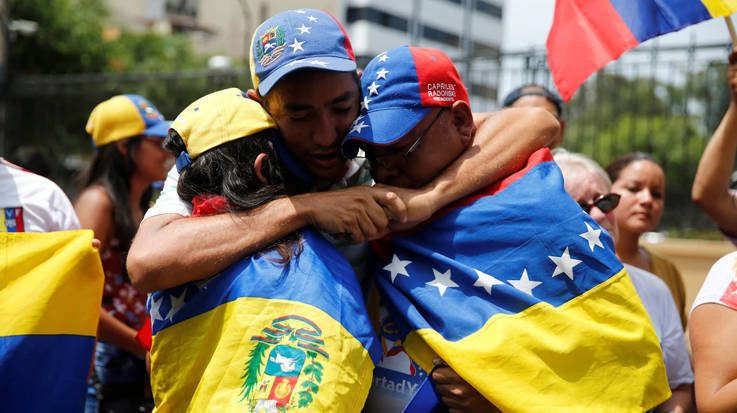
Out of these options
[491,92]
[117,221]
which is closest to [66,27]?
[491,92]

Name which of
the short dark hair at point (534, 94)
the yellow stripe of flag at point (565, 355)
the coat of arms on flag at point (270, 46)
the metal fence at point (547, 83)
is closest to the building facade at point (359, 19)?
the metal fence at point (547, 83)

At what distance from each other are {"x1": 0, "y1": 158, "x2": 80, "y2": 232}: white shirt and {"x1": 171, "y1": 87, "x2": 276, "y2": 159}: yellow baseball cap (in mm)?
777

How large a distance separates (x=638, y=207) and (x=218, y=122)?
257 cm

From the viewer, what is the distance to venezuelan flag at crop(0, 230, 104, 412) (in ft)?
7.76

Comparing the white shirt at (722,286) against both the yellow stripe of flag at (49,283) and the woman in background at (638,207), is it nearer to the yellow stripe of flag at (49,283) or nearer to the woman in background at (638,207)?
the woman in background at (638,207)

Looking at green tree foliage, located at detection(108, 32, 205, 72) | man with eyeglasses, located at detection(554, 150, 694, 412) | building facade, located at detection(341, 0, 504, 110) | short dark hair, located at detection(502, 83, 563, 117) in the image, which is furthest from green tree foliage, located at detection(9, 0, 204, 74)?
building facade, located at detection(341, 0, 504, 110)

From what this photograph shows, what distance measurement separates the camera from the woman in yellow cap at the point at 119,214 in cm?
360

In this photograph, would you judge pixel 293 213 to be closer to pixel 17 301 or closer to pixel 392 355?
pixel 392 355

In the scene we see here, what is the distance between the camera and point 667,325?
3.23 meters

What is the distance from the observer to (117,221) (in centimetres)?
378

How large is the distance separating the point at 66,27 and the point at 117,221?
59.7 feet

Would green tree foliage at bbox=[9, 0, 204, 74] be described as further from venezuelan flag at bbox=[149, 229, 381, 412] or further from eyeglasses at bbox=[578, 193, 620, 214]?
venezuelan flag at bbox=[149, 229, 381, 412]

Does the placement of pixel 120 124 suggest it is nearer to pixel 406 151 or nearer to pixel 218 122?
pixel 218 122

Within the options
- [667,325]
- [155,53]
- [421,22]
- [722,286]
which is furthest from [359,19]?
[722,286]
